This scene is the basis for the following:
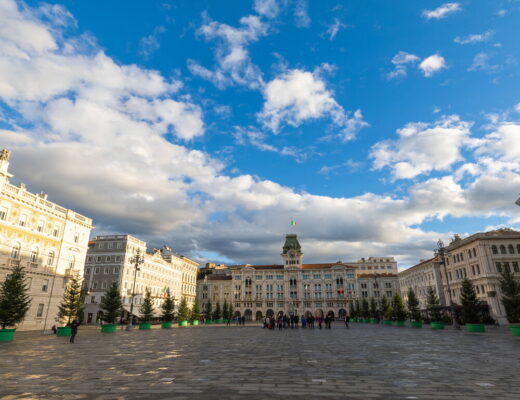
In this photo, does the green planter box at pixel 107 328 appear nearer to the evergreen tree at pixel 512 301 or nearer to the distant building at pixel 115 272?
the distant building at pixel 115 272

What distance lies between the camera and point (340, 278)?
109 meters

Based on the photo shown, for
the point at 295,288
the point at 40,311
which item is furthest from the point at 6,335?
the point at 295,288

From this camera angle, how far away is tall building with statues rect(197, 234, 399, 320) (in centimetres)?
10731

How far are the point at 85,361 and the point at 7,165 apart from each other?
31.3 m

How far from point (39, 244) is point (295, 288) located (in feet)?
279

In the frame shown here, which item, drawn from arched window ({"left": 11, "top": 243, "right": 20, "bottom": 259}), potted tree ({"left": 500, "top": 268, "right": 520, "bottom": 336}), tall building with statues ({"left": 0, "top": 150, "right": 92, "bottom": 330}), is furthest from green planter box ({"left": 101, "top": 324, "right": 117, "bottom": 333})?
potted tree ({"left": 500, "top": 268, "right": 520, "bottom": 336})

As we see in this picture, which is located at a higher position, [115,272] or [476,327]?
[115,272]

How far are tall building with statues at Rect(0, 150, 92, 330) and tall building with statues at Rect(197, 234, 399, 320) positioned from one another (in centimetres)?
6944

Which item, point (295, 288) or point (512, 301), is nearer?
point (512, 301)

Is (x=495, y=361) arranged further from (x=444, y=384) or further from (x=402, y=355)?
(x=444, y=384)

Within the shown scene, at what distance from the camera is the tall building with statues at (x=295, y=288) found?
107m

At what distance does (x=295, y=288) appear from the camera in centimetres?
11044

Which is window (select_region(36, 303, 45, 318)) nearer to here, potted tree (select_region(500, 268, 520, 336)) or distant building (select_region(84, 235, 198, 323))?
distant building (select_region(84, 235, 198, 323))

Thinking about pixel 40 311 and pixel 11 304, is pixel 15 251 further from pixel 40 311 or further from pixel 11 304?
pixel 11 304
